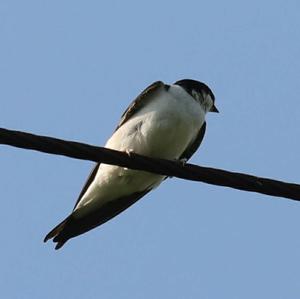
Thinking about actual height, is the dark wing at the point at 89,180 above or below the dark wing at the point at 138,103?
below

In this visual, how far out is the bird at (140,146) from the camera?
5.38 m

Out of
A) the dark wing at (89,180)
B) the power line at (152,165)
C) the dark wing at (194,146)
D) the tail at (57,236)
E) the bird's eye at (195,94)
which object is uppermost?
the bird's eye at (195,94)

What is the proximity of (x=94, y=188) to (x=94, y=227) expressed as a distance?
0.84ft

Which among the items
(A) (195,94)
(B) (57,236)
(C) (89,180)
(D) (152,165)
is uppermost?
(A) (195,94)

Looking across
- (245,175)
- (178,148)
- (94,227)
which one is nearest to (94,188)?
(94,227)

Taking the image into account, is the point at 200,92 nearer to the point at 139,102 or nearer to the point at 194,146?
the point at 194,146

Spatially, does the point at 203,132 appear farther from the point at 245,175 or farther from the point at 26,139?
the point at 26,139

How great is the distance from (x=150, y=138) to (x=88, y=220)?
2.31 feet

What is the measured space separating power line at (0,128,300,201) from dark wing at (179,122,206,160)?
1.93 m

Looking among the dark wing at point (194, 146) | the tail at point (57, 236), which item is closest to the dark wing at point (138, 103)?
the dark wing at point (194, 146)

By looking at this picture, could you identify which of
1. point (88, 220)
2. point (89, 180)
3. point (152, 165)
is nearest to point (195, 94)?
point (89, 180)

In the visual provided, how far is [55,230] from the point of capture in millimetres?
5422

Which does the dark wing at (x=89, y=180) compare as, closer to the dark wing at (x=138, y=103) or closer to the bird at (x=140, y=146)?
the bird at (x=140, y=146)

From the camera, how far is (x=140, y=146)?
17.6ft
